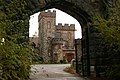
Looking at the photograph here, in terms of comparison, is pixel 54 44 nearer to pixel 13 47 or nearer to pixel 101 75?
pixel 101 75

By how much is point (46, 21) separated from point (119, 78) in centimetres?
3095

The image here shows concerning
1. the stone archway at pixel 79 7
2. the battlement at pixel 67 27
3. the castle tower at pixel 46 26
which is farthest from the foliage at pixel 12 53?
the battlement at pixel 67 27

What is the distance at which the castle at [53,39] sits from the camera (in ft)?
115

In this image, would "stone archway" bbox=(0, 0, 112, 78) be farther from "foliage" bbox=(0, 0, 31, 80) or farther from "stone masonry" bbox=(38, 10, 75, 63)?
"stone masonry" bbox=(38, 10, 75, 63)

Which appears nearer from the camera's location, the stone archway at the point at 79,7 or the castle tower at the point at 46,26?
the stone archway at the point at 79,7

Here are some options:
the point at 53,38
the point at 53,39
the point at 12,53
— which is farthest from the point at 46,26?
the point at 12,53

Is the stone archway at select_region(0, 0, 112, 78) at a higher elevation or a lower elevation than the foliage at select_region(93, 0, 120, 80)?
higher

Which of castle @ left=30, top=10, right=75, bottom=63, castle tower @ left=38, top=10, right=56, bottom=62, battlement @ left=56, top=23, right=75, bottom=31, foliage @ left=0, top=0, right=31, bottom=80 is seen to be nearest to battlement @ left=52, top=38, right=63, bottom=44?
castle @ left=30, top=10, right=75, bottom=63

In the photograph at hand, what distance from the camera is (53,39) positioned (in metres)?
36.0

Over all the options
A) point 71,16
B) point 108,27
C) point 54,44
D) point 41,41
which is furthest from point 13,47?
point 41,41

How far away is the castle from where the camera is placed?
115ft

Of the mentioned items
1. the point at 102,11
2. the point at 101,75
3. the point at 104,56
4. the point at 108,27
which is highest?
the point at 102,11

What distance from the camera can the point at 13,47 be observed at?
21.9ft

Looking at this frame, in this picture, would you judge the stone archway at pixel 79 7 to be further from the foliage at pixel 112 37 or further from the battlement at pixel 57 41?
the battlement at pixel 57 41
